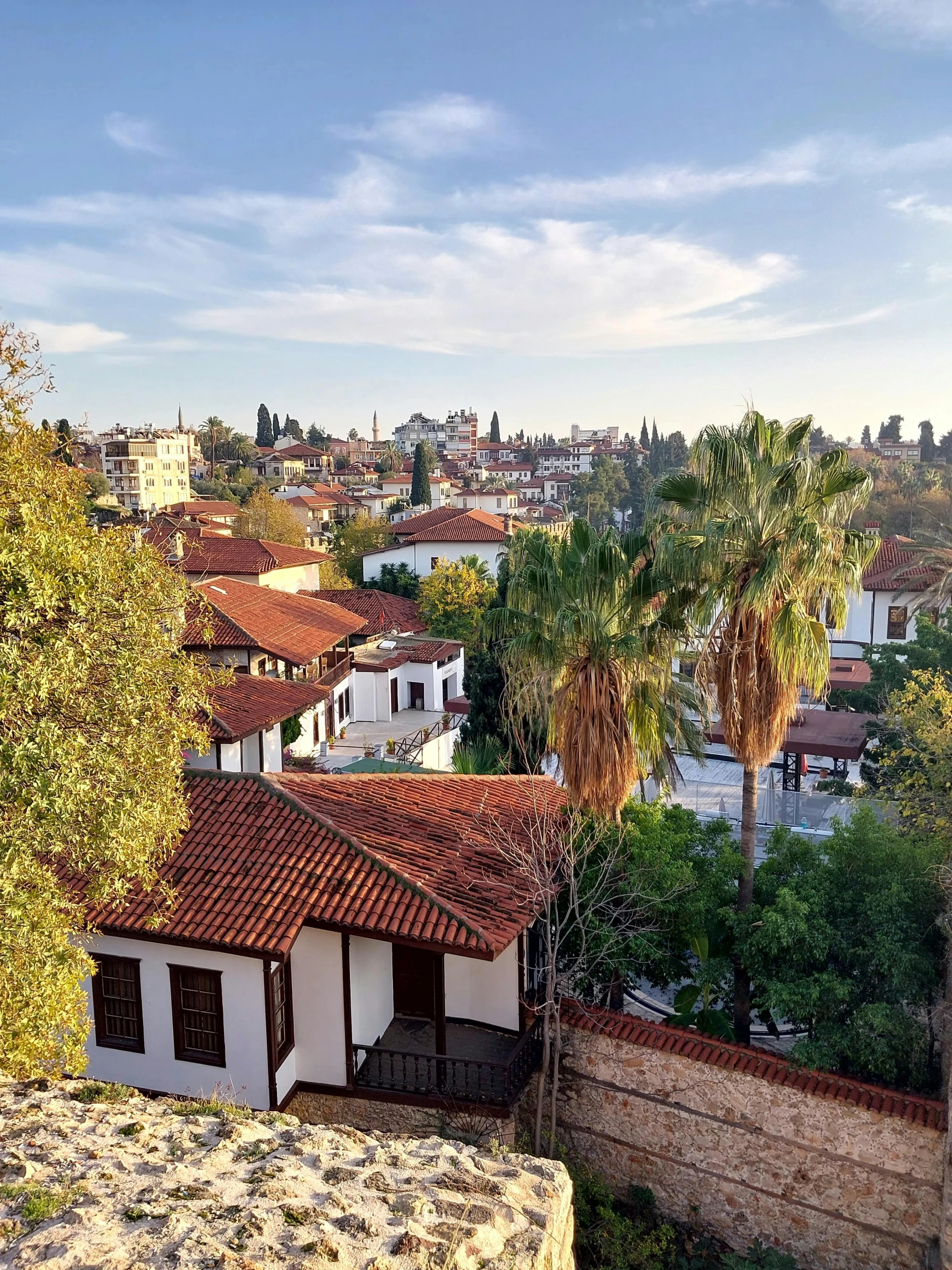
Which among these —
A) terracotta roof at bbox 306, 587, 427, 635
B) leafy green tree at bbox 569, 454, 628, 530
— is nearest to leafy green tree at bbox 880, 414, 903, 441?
leafy green tree at bbox 569, 454, 628, 530

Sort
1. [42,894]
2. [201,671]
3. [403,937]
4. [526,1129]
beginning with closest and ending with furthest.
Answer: [42,894], [201,671], [403,937], [526,1129]

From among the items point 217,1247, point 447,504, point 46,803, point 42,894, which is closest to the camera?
point 217,1247

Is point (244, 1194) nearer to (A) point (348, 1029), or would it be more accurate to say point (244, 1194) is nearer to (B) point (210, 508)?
(A) point (348, 1029)

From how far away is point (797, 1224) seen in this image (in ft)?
38.8

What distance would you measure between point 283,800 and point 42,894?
5.46 meters

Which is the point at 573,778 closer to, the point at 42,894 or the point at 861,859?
the point at 861,859

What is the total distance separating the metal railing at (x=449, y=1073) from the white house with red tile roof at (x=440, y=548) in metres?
48.1

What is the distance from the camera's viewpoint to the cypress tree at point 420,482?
10144 centimetres

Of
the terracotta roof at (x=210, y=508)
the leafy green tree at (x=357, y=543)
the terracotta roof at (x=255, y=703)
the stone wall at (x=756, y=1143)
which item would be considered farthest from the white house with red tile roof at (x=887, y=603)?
the terracotta roof at (x=210, y=508)

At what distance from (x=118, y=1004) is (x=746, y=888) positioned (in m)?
8.83

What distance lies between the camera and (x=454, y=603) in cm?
4953

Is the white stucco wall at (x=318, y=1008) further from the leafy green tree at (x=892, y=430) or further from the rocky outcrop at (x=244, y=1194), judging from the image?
the leafy green tree at (x=892, y=430)

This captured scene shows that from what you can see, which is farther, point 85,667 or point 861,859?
point 861,859

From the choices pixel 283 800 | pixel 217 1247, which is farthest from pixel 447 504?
pixel 217 1247
